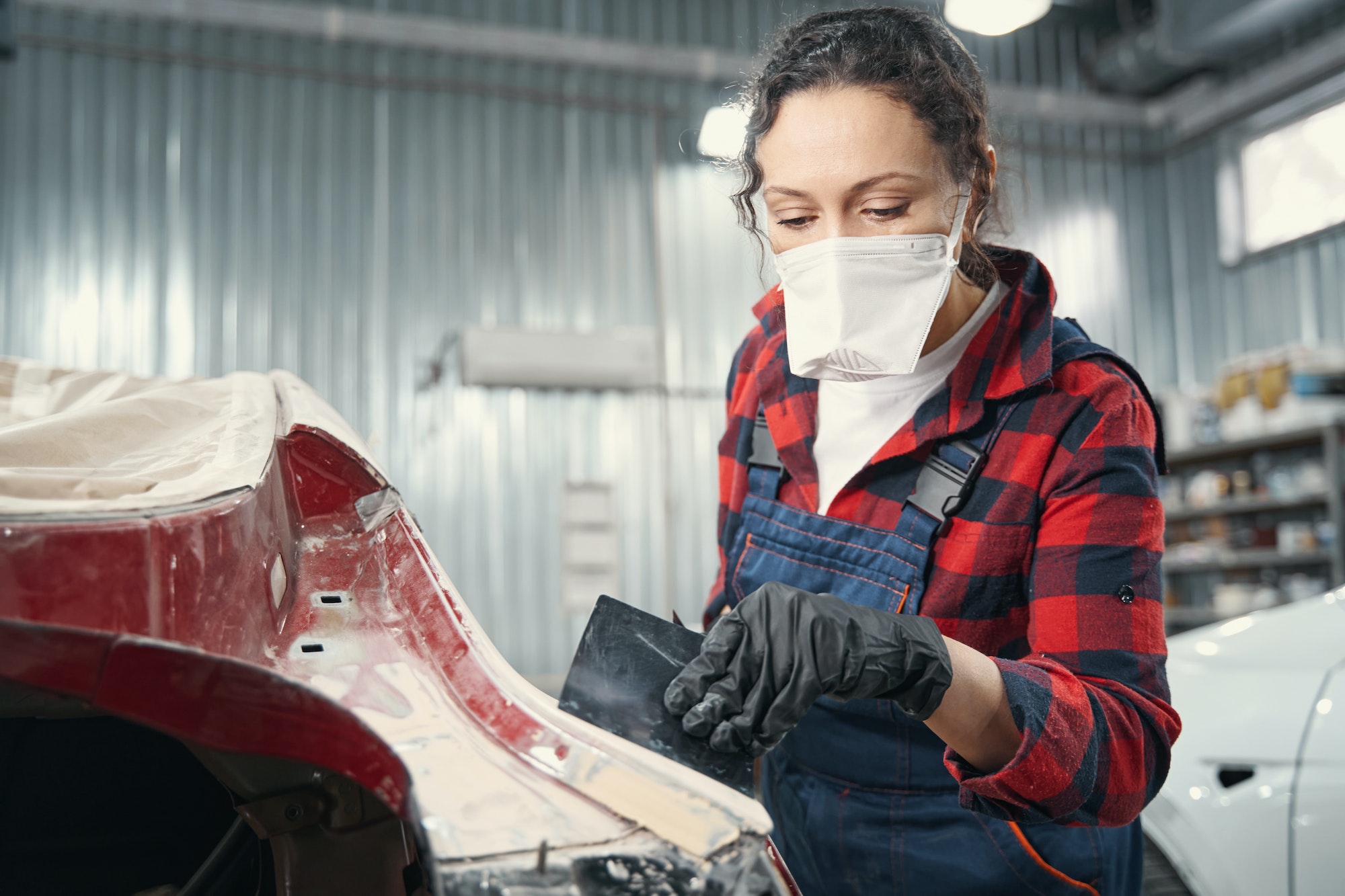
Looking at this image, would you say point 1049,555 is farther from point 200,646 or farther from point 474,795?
point 200,646

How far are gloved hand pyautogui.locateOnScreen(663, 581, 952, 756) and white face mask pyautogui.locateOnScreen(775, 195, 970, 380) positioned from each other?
42 centimetres

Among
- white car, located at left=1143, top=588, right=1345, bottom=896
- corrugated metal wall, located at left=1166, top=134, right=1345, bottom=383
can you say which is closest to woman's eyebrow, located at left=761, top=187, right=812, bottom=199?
white car, located at left=1143, top=588, right=1345, bottom=896

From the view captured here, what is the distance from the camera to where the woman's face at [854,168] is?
1058mm

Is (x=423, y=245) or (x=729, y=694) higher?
(x=423, y=245)

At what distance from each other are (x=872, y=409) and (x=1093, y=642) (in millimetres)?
419

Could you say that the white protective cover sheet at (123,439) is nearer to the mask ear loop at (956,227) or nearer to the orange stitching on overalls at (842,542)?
the orange stitching on overalls at (842,542)

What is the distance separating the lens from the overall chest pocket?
3.74 feet

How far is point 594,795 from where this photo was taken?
0.66 meters

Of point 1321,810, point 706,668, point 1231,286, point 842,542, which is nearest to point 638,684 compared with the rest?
point 706,668

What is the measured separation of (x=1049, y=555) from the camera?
3.42 feet

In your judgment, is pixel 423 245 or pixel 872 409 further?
pixel 423 245

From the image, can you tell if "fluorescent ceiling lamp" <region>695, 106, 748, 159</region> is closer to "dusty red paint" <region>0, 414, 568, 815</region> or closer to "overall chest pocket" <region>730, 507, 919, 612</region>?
"overall chest pocket" <region>730, 507, 919, 612</region>

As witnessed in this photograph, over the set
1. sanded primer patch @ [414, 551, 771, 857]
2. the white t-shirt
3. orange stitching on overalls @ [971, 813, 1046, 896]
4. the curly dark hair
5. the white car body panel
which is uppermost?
the curly dark hair

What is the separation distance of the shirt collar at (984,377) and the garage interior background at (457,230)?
449 cm
